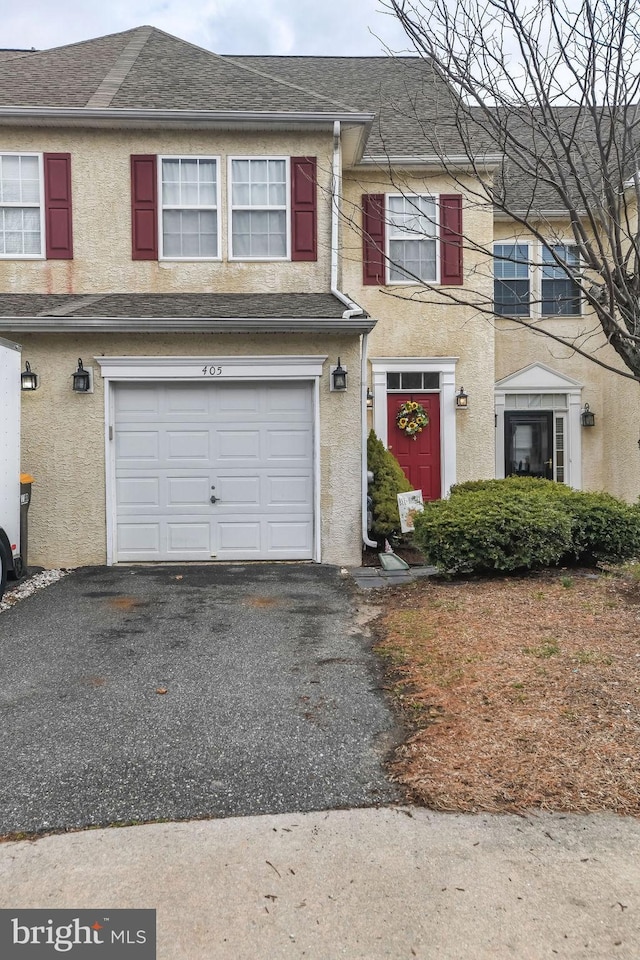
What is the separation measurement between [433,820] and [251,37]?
22.0 feet

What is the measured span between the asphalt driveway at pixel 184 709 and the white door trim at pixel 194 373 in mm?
2007

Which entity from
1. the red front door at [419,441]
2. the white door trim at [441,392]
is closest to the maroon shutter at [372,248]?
the white door trim at [441,392]

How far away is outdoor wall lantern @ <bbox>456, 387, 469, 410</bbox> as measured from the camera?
11.6 metres

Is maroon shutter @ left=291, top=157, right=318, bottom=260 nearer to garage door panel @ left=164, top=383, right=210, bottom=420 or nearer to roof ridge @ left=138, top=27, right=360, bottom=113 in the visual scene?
roof ridge @ left=138, top=27, right=360, bottom=113

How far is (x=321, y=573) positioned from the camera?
8.52m

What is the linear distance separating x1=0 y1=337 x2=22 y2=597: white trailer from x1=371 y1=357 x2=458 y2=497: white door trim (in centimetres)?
596

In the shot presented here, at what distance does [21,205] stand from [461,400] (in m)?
7.15

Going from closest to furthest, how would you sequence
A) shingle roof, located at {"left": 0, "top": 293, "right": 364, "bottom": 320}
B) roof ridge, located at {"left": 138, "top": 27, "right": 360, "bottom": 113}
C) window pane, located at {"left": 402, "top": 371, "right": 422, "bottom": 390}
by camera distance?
shingle roof, located at {"left": 0, "top": 293, "right": 364, "bottom": 320}, roof ridge, located at {"left": 138, "top": 27, "right": 360, "bottom": 113}, window pane, located at {"left": 402, "top": 371, "right": 422, "bottom": 390}

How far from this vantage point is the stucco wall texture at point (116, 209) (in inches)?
384

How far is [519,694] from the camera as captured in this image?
421cm

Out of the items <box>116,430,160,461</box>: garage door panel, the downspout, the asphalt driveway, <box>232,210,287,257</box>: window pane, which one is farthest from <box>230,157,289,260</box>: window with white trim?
the asphalt driveway

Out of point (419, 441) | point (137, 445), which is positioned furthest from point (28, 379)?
point (419, 441)

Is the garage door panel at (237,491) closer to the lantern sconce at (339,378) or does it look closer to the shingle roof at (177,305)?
the lantern sconce at (339,378)

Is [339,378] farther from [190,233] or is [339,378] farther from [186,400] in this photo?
[190,233]
